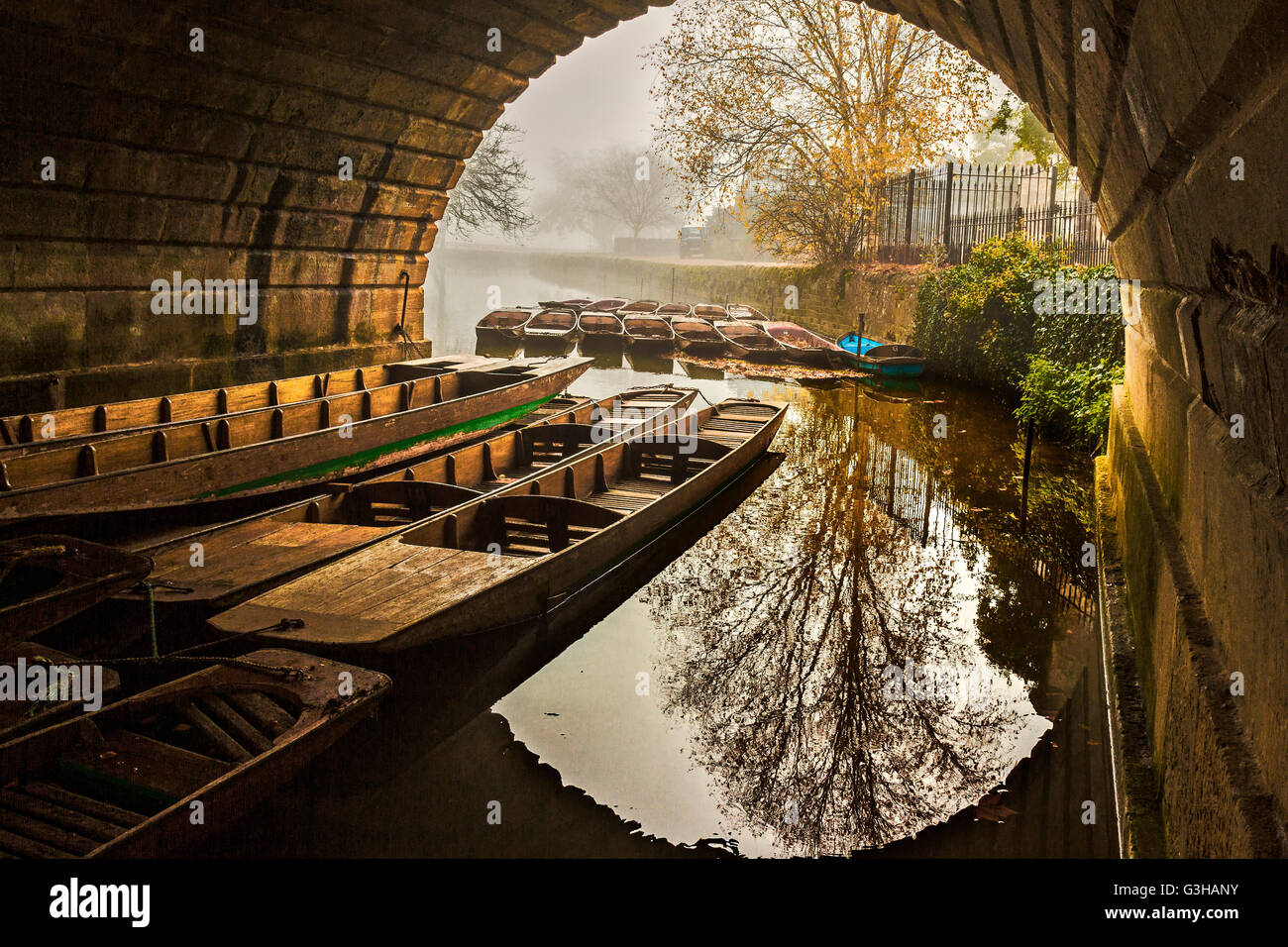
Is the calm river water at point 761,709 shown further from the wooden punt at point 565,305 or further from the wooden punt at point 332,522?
the wooden punt at point 565,305

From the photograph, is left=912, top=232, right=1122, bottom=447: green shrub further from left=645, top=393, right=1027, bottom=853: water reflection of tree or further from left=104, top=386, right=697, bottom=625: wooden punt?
left=104, top=386, right=697, bottom=625: wooden punt

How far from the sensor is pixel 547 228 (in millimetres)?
100312

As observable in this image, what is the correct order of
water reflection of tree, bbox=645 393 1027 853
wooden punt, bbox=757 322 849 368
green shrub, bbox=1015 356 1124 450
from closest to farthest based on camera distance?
water reflection of tree, bbox=645 393 1027 853 → green shrub, bbox=1015 356 1124 450 → wooden punt, bbox=757 322 849 368

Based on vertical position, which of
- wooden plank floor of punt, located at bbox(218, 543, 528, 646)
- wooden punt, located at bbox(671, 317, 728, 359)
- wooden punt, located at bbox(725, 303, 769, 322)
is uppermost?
wooden punt, located at bbox(725, 303, 769, 322)

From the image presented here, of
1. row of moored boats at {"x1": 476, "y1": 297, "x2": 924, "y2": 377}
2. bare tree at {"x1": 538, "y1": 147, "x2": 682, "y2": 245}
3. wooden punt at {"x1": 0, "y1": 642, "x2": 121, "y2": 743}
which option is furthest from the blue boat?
bare tree at {"x1": 538, "y1": 147, "x2": 682, "y2": 245}

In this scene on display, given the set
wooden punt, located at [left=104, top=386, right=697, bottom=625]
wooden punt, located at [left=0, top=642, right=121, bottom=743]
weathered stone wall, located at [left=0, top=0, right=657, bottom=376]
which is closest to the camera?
wooden punt, located at [left=0, top=642, right=121, bottom=743]

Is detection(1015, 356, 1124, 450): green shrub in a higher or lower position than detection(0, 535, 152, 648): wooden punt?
higher

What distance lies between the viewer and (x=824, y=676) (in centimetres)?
530

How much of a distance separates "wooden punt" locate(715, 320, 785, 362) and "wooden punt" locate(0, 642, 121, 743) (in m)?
15.2

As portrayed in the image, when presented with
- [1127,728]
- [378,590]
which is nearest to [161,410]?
[378,590]

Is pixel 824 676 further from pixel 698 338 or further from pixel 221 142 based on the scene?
pixel 698 338

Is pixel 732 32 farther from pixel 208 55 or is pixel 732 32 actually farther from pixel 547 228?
pixel 547 228

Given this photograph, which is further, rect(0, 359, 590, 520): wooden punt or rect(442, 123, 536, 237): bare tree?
rect(442, 123, 536, 237): bare tree

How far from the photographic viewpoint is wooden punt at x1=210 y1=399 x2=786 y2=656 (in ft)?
15.2
